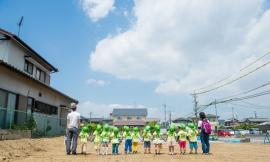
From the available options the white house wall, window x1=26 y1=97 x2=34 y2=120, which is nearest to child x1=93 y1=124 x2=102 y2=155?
window x1=26 y1=97 x2=34 y2=120

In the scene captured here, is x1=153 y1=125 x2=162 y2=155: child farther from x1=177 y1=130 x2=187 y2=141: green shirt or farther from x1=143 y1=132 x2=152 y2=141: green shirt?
x1=177 y1=130 x2=187 y2=141: green shirt

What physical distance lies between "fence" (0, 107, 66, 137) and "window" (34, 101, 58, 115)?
3.05 feet

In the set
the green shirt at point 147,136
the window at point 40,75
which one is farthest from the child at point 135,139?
the window at point 40,75

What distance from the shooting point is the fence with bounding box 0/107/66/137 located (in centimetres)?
1516

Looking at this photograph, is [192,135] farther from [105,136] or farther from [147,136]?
[105,136]

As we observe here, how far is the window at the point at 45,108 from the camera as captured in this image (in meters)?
22.0

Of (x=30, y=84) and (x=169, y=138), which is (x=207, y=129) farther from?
(x=30, y=84)

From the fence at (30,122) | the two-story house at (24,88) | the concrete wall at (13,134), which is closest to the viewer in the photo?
the concrete wall at (13,134)

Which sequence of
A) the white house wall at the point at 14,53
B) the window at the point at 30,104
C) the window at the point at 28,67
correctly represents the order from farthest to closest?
the window at the point at 28,67, the window at the point at 30,104, the white house wall at the point at 14,53

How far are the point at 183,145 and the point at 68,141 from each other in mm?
4872

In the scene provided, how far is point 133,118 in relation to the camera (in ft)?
278

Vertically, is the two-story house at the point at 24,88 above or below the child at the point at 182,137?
above

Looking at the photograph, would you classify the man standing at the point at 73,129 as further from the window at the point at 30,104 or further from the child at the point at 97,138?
the window at the point at 30,104

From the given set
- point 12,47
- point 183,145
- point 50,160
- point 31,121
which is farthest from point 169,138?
point 12,47
